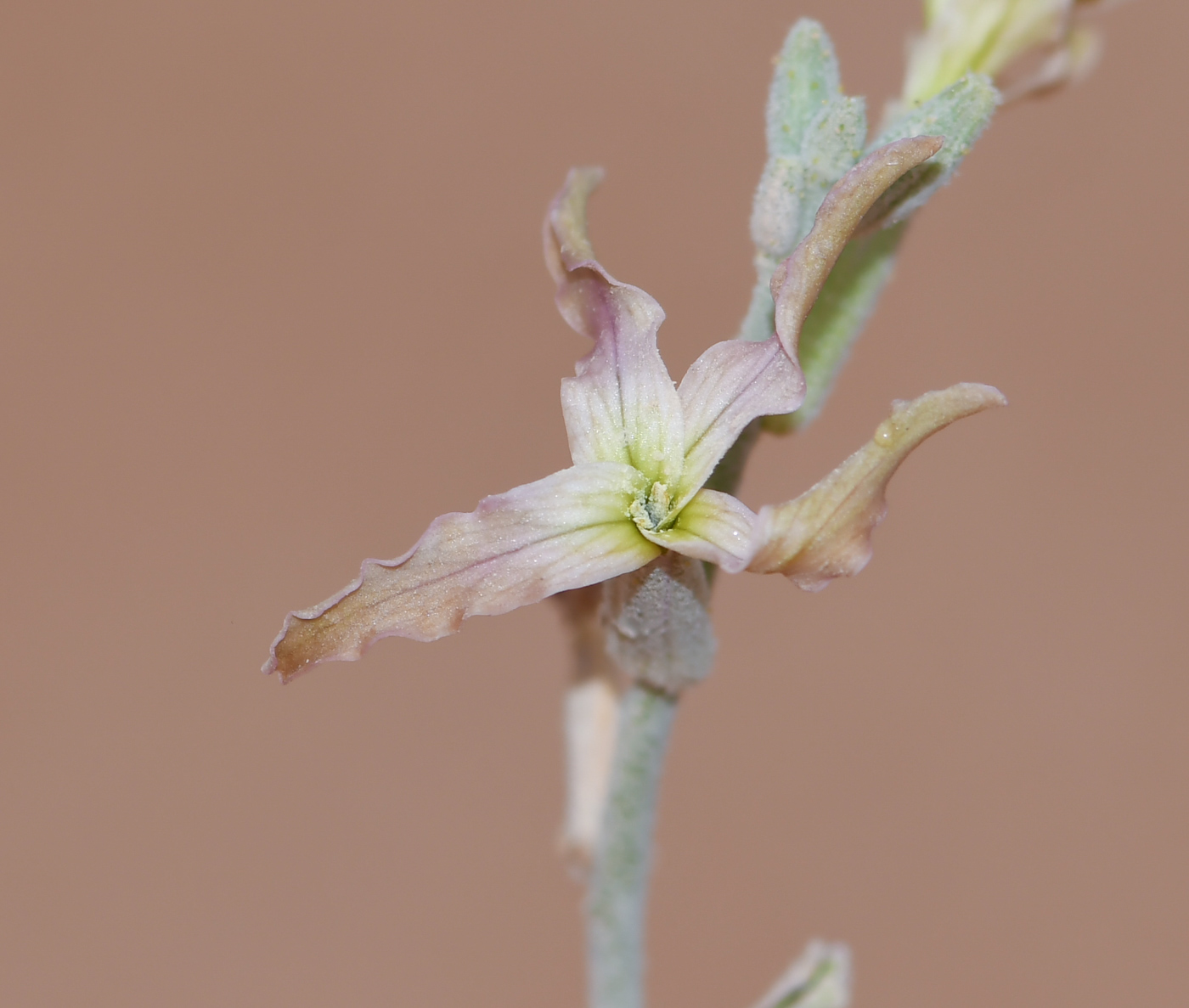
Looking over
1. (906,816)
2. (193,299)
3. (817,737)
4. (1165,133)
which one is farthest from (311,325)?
(1165,133)

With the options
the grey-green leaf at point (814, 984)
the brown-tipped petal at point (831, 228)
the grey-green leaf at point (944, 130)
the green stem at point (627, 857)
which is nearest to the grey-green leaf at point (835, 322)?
the grey-green leaf at point (944, 130)

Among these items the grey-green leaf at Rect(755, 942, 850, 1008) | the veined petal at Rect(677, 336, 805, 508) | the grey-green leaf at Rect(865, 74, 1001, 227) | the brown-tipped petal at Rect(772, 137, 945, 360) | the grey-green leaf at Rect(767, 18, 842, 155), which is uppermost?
the grey-green leaf at Rect(767, 18, 842, 155)

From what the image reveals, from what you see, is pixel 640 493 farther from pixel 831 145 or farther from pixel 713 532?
A: pixel 831 145

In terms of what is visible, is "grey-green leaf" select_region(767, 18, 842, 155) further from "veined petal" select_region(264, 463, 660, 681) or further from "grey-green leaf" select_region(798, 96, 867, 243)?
"veined petal" select_region(264, 463, 660, 681)

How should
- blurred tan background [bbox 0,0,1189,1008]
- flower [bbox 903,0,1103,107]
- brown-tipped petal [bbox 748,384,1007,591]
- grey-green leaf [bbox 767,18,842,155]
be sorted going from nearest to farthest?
brown-tipped petal [bbox 748,384,1007,591] < grey-green leaf [bbox 767,18,842,155] < flower [bbox 903,0,1103,107] < blurred tan background [bbox 0,0,1189,1008]

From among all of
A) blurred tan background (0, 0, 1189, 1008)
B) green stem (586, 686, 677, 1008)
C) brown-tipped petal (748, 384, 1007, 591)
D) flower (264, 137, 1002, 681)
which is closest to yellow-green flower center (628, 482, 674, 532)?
flower (264, 137, 1002, 681)

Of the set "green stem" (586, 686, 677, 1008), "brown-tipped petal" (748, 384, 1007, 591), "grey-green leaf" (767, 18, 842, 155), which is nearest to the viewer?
"brown-tipped petal" (748, 384, 1007, 591)

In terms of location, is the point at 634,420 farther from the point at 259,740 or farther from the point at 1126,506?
the point at 1126,506

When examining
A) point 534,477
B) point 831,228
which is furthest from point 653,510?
point 534,477
